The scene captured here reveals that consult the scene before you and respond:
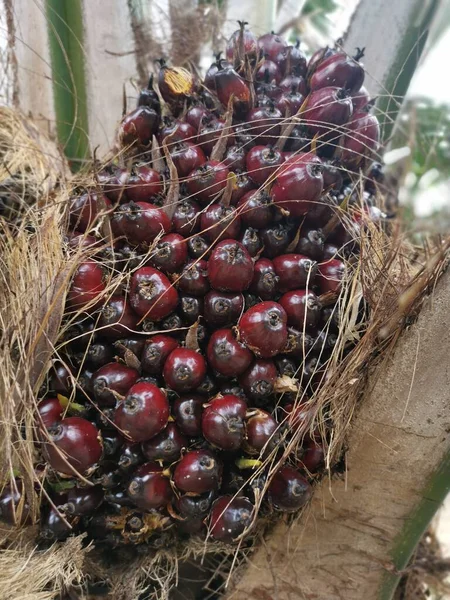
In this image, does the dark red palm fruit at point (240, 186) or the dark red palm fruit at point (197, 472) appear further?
the dark red palm fruit at point (240, 186)

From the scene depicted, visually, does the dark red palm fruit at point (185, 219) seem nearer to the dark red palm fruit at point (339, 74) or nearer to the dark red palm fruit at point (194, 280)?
the dark red palm fruit at point (194, 280)

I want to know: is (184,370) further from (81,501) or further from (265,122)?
(265,122)

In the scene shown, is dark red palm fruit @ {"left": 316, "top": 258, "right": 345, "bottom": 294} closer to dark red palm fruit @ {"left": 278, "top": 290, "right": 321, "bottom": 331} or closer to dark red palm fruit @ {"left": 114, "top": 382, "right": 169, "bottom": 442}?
dark red palm fruit @ {"left": 278, "top": 290, "right": 321, "bottom": 331}

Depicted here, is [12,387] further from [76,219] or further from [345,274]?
[345,274]

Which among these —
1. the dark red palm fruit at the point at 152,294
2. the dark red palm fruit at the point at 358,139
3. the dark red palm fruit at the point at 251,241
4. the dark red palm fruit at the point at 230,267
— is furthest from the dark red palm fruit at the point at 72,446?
the dark red palm fruit at the point at 358,139

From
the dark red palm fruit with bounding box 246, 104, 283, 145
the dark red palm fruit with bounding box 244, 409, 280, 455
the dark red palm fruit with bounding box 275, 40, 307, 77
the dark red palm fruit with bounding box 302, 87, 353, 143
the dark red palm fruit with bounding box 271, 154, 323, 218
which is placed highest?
the dark red palm fruit with bounding box 275, 40, 307, 77

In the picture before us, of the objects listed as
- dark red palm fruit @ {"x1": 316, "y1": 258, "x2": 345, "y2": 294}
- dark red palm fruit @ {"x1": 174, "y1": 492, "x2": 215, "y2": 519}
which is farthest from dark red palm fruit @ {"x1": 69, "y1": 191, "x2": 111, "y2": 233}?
dark red palm fruit @ {"x1": 174, "y1": 492, "x2": 215, "y2": 519}
